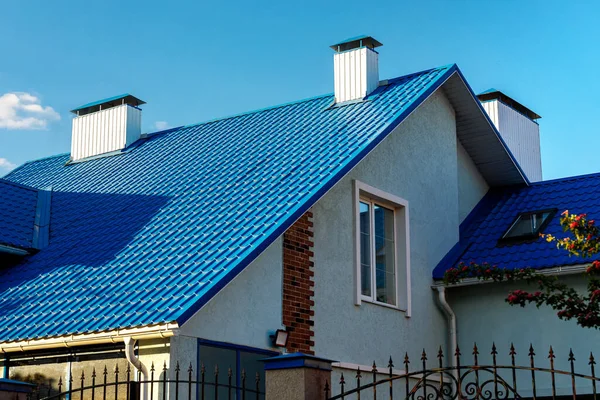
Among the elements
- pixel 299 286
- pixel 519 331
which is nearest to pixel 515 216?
pixel 519 331

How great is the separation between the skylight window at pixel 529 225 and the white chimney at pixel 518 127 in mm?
5010

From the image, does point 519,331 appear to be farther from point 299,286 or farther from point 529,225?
point 299,286

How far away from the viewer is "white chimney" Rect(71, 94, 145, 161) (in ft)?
64.4

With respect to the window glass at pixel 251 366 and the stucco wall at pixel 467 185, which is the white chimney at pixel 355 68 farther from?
the window glass at pixel 251 366

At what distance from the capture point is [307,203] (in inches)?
492

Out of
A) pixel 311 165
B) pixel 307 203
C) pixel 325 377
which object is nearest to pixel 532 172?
pixel 311 165

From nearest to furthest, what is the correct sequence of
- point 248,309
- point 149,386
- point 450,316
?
1. point 149,386
2. point 248,309
3. point 450,316

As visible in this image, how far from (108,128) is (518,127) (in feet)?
31.4

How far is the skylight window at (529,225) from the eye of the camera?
16.2 metres

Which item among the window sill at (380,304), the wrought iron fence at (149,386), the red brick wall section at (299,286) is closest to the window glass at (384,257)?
the window sill at (380,304)

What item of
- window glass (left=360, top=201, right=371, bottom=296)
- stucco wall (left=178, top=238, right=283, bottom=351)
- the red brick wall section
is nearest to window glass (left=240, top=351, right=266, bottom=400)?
stucco wall (left=178, top=238, right=283, bottom=351)

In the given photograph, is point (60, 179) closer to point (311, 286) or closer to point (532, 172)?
point (311, 286)

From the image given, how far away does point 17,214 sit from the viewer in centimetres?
1623

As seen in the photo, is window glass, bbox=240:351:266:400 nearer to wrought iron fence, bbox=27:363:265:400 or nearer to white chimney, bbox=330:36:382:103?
wrought iron fence, bbox=27:363:265:400
